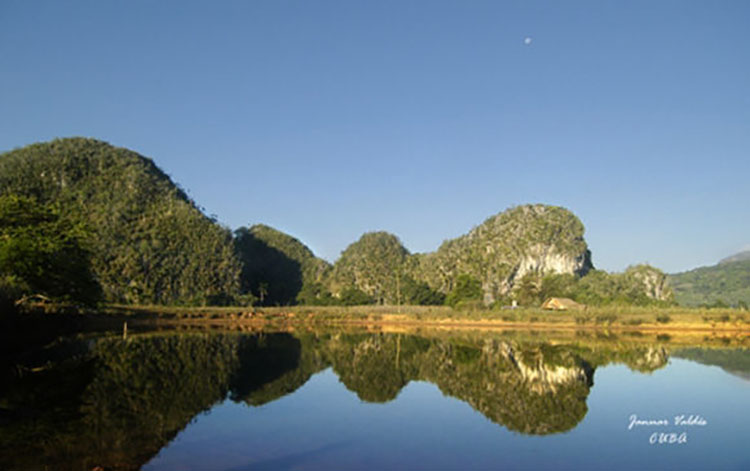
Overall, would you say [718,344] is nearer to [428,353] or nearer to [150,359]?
[428,353]

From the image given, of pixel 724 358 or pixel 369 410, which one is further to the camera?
pixel 724 358

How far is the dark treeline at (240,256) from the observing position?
87.7m

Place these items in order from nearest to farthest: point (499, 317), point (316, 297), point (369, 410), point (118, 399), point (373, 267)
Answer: point (118, 399)
point (369, 410)
point (499, 317)
point (316, 297)
point (373, 267)

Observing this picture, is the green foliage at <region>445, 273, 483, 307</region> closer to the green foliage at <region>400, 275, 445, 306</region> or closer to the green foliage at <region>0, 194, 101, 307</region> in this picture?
the green foliage at <region>400, 275, 445, 306</region>

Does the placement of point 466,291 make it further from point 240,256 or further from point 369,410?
point 369,410

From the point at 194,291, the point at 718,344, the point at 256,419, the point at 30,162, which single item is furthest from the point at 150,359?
the point at 30,162

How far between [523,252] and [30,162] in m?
106

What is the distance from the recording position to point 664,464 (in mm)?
11094

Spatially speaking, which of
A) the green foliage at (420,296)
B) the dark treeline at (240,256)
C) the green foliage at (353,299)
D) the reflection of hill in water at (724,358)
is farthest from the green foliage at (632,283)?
the reflection of hill in water at (724,358)

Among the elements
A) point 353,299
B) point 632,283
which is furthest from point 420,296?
point 632,283

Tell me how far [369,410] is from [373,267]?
116m

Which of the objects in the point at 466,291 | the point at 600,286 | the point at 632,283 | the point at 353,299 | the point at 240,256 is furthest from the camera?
the point at 240,256

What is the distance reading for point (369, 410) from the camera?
651 inches

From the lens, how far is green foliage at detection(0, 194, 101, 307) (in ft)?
85.6
